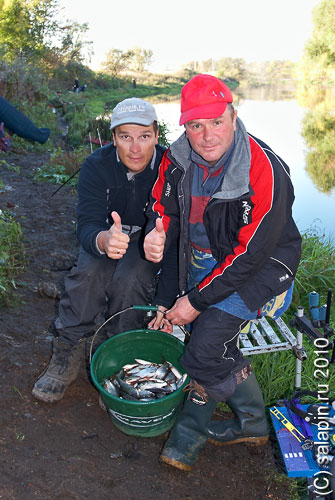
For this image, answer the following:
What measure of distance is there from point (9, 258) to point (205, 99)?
2.72 m

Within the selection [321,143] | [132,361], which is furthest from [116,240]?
[321,143]

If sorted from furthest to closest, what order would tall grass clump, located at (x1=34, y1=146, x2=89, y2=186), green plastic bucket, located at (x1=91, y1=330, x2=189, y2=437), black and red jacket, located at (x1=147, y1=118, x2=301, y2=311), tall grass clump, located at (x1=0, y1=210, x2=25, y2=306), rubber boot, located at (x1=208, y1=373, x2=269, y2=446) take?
tall grass clump, located at (x1=34, y1=146, x2=89, y2=186)
tall grass clump, located at (x1=0, y1=210, x2=25, y2=306)
rubber boot, located at (x1=208, y1=373, x2=269, y2=446)
green plastic bucket, located at (x1=91, y1=330, x2=189, y2=437)
black and red jacket, located at (x1=147, y1=118, x2=301, y2=311)

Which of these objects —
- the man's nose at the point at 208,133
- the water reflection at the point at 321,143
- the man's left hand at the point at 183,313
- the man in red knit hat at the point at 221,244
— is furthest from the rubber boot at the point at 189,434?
the water reflection at the point at 321,143

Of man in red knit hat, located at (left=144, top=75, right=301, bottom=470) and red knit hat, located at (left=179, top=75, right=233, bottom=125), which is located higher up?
red knit hat, located at (left=179, top=75, right=233, bottom=125)

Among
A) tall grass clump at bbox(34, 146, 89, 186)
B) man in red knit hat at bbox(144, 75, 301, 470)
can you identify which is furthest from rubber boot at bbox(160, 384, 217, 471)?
tall grass clump at bbox(34, 146, 89, 186)

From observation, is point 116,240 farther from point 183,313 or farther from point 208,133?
point 208,133

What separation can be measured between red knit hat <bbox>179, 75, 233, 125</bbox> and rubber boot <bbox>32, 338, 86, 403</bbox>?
1604 mm

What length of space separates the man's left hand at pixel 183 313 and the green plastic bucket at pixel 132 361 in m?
0.26

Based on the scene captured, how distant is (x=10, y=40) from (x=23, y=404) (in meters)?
23.2

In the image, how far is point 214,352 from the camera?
239 centimetres

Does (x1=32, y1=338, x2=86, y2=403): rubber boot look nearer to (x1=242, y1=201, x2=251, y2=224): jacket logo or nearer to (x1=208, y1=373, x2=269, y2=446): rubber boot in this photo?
(x1=208, y1=373, x2=269, y2=446): rubber boot

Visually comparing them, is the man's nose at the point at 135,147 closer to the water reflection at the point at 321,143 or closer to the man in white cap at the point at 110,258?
the man in white cap at the point at 110,258

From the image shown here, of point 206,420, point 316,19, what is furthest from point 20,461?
point 316,19

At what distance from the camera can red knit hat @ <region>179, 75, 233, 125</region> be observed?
2.22 metres
